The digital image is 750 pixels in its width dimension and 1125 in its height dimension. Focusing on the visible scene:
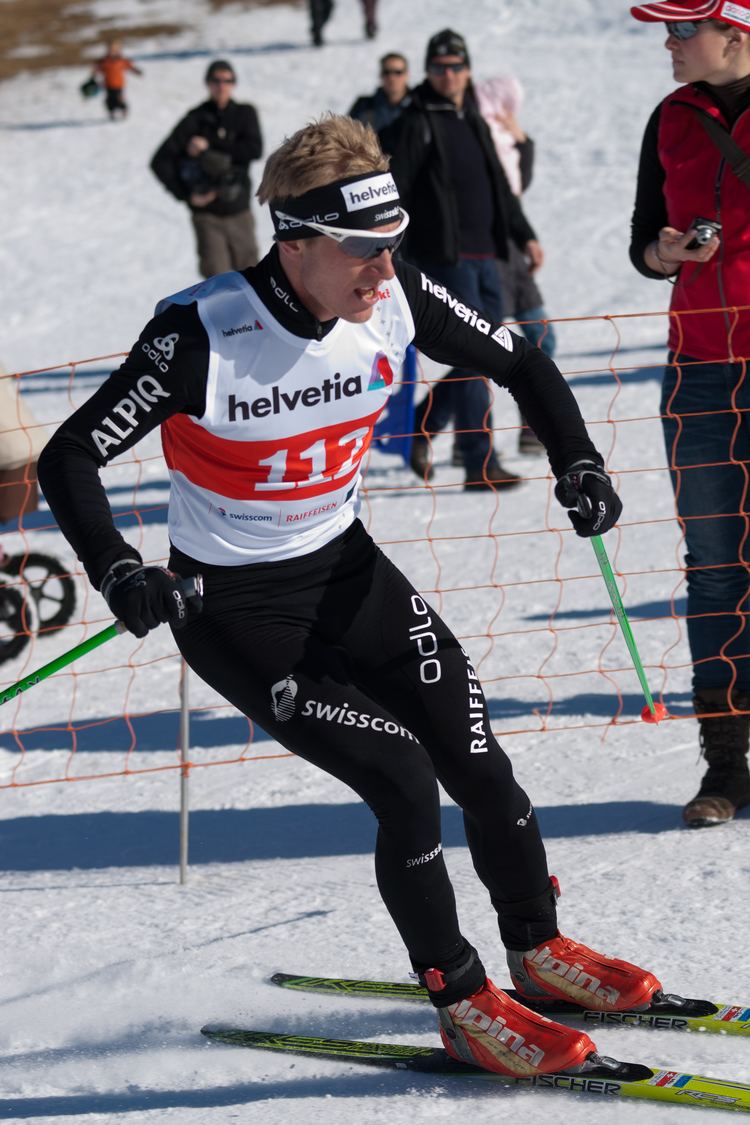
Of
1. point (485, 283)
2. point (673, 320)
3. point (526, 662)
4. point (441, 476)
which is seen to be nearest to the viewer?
point (673, 320)

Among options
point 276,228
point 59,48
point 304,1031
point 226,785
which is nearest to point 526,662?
point 226,785

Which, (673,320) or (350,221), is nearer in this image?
(350,221)

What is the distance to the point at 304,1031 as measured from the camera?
348cm

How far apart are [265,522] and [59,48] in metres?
26.5

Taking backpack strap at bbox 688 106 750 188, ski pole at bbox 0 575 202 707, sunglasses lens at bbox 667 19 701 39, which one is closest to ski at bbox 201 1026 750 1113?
ski pole at bbox 0 575 202 707

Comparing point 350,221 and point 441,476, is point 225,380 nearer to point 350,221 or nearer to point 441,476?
point 350,221

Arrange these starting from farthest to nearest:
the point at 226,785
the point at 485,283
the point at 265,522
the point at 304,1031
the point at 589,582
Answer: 1. the point at 485,283
2. the point at 589,582
3. the point at 226,785
4. the point at 304,1031
5. the point at 265,522

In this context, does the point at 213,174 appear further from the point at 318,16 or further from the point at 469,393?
the point at 318,16

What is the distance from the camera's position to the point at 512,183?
862cm

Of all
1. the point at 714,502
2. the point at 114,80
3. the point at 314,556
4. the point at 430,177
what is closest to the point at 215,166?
the point at 430,177

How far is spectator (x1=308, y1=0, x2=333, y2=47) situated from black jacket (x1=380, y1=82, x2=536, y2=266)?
1760cm

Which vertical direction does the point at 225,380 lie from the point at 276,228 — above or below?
below

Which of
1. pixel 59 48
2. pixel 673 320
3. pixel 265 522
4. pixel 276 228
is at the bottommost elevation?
pixel 265 522

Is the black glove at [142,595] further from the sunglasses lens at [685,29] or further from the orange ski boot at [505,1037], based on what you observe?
the sunglasses lens at [685,29]
